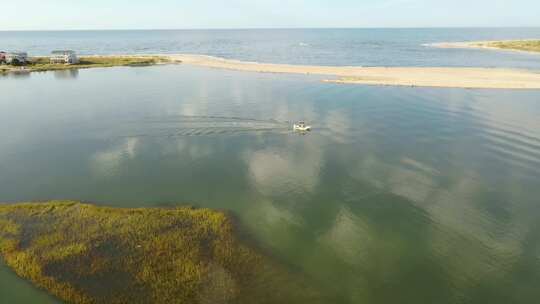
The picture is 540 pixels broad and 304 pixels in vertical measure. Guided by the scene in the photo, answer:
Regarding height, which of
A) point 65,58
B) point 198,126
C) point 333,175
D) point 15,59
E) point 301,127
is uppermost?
point 65,58

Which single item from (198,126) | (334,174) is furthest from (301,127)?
(198,126)

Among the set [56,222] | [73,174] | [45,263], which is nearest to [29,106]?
[73,174]

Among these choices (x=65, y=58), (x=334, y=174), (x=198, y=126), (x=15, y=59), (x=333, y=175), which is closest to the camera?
(x=333, y=175)

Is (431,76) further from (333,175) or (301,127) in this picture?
(333,175)

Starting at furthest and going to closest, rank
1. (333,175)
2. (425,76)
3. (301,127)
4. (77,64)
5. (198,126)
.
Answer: (77,64)
(425,76)
(198,126)
(301,127)
(333,175)

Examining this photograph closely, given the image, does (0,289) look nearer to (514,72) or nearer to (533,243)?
(533,243)

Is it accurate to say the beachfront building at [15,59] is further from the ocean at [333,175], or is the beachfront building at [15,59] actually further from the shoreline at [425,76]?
the ocean at [333,175]

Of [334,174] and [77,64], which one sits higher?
[77,64]

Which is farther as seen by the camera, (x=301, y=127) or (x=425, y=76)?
(x=425, y=76)
